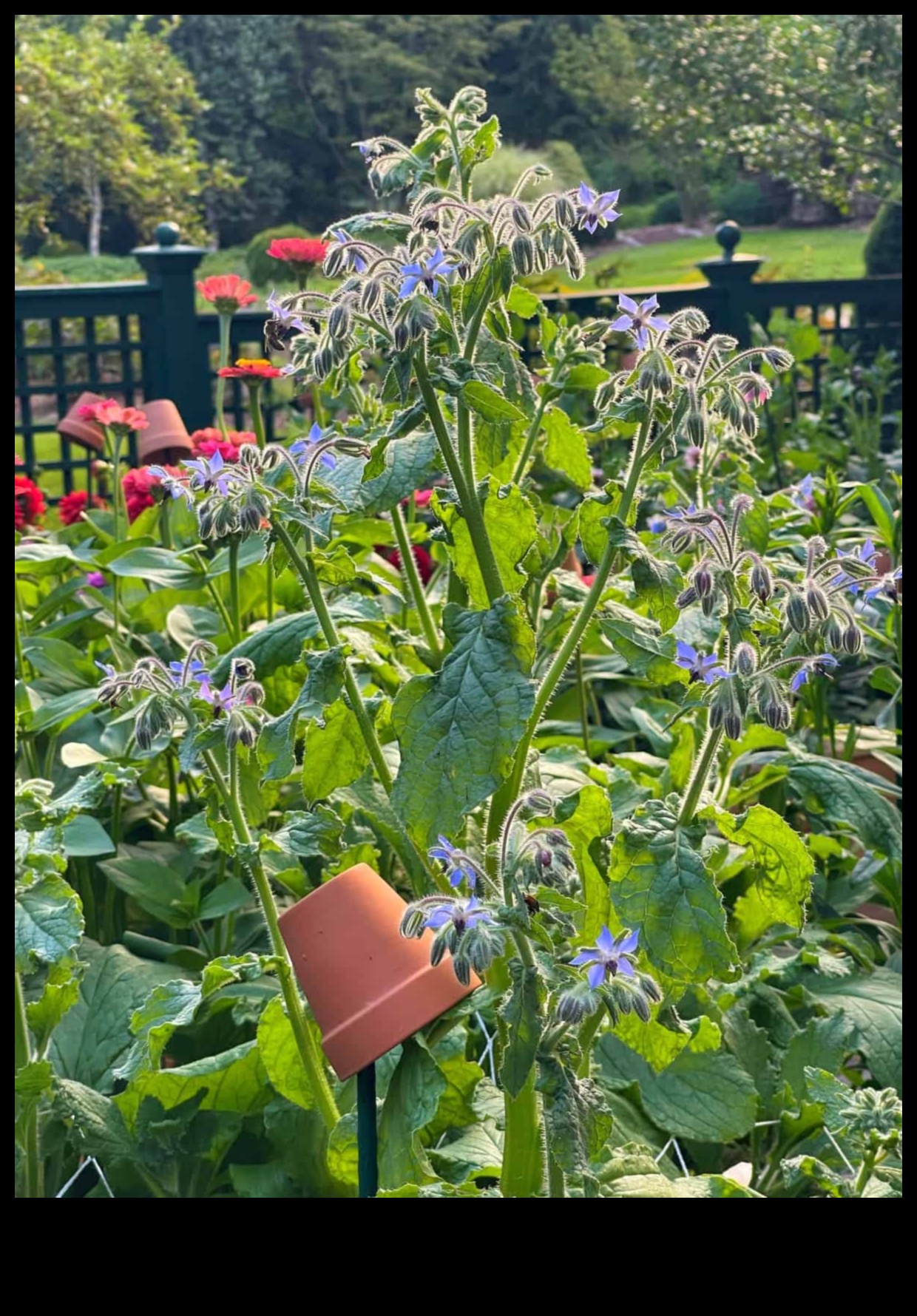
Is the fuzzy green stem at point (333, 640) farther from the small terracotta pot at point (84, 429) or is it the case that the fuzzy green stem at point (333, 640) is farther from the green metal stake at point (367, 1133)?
the small terracotta pot at point (84, 429)

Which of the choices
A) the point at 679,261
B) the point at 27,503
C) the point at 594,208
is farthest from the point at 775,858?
the point at 679,261

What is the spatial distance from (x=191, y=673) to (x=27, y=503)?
1.99 meters

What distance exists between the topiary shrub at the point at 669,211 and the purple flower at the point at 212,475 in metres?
16.8

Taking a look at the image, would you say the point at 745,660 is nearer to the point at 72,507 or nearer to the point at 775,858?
the point at 775,858

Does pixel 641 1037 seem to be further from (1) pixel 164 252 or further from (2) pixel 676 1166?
(1) pixel 164 252

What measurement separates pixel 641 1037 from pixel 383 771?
0.35 m

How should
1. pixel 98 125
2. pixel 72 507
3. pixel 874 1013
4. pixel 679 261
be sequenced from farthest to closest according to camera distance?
pixel 679 261 < pixel 98 125 < pixel 72 507 < pixel 874 1013

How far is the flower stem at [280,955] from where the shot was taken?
52.8 inches

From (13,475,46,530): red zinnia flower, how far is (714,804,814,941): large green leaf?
2111 mm

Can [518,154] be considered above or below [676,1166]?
above

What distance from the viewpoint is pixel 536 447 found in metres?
2.51

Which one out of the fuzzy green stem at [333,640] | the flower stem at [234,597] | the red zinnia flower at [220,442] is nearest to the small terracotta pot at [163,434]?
the red zinnia flower at [220,442]

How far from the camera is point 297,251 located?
2891 mm
